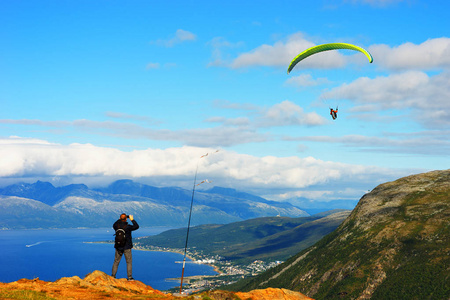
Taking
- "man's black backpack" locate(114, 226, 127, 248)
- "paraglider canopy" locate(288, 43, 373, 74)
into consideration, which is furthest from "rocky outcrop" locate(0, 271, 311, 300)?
"paraglider canopy" locate(288, 43, 373, 74)

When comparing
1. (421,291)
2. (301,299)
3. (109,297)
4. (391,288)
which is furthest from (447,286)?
(109,297)

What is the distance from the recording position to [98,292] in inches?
1164

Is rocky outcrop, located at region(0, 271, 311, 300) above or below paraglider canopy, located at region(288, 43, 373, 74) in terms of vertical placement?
below

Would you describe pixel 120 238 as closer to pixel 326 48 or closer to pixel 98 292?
pixel 98 292

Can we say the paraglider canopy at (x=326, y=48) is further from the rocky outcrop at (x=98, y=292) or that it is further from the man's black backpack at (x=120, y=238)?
the man's black backpack at (x=120, y=238)

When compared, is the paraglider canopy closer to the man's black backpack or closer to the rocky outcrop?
the rocky outcrop

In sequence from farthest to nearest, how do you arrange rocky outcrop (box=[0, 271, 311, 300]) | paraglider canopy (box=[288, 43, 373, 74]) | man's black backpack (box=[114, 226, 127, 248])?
paraglider canopy (box=[288, 43, 373, 74])
man's black backpack (box=[114, 226, 127, 248])
rocky outcrop (box=[0, 271, 311, 300])

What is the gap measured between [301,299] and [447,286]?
17219 cm

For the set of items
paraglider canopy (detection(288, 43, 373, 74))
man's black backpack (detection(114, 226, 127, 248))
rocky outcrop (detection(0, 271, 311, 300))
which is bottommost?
rocky outcrop (detection(0, 271, 311, 300))

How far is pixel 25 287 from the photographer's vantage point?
2969 cm

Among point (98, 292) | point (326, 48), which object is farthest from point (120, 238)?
point (326, 48)

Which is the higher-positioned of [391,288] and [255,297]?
[255,297]

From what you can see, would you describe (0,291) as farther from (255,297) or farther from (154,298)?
(255,297)

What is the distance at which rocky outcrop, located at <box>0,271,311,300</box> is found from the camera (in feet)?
89.0
